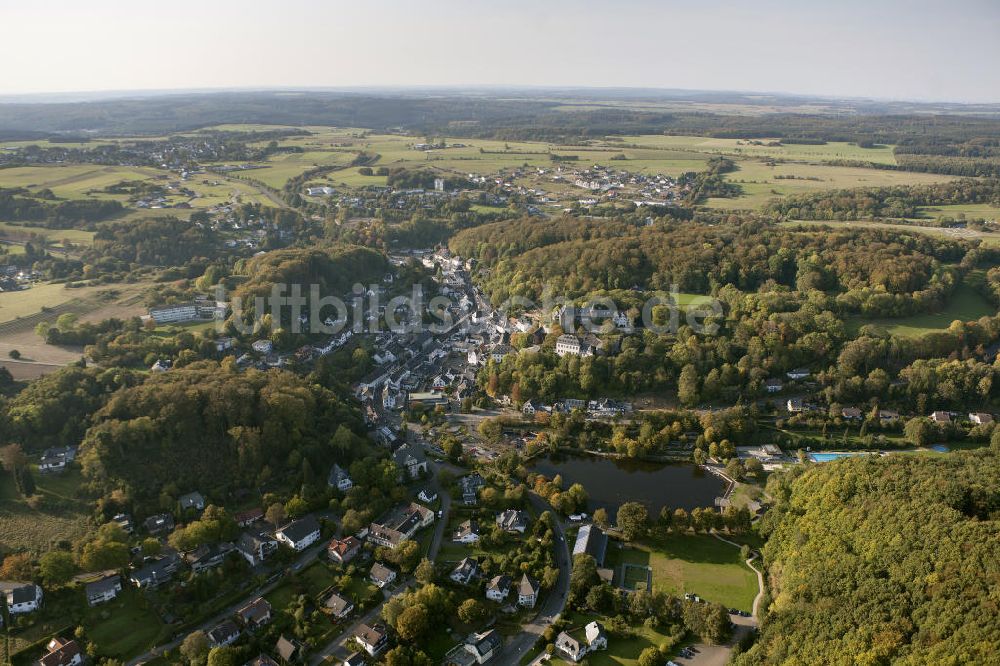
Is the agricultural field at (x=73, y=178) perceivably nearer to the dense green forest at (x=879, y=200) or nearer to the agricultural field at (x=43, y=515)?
the agricultural field at (x=43, y=515)

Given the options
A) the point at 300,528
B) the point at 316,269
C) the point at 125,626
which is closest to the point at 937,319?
the point at 300,528

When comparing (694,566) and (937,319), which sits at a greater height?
(937,319)

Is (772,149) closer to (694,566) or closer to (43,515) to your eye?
(694,566)

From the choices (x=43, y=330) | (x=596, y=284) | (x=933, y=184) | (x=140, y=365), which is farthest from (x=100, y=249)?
(x=933, y=184)

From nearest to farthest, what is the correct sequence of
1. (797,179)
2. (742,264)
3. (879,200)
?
(742,264) → (879,200) → (797,179)

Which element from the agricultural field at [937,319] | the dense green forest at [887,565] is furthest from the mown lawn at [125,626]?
the agricultural field at [937,319]

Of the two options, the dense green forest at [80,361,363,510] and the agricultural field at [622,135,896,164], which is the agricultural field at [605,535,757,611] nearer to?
the dense green forest at [80,361,363,510]

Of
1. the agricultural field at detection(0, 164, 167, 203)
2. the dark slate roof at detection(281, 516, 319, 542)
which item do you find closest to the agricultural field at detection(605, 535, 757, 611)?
the dark slate roof at detection(281, 516, 319, 542)
